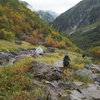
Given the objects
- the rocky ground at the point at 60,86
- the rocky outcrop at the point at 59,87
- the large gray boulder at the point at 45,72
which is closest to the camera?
the rocky outcrop at the point at 59,87

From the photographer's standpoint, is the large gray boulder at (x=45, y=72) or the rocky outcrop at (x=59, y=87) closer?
the rocky outcrop at (x=59, y=87)

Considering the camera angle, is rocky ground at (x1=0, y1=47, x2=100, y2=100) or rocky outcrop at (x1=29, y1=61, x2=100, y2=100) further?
rocky ground at (x1=0, y1=47, x2=100, y2=100)

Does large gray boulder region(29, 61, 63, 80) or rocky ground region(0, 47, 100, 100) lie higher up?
large gray boulder region(29, 61, 63, 80)

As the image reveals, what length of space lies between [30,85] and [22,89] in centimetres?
50

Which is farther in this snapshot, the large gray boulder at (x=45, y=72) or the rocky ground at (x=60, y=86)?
the large gray boulder at (x=45, y=72)

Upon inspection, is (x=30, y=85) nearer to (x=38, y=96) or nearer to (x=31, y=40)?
(x=38, y=96)

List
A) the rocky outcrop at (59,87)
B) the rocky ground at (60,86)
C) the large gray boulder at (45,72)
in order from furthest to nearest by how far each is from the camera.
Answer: the large gray boulder at (45,72), the rocky ground at (60,86), the rocky outcrop at (59,87)

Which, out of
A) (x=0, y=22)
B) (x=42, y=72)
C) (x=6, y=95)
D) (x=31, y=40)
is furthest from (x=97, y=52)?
(x=6, y=95)

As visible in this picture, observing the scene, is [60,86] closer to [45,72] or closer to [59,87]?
[59,87]

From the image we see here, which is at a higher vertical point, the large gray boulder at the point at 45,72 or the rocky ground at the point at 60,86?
the large gray boulder at the point at 45,72

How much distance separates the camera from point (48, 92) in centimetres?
645

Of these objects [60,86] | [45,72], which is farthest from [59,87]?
[45,72]

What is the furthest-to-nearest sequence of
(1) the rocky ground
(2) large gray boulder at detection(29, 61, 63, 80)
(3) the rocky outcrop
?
(2) large gray boulder at detection(29, 61, 63, 80) → (1) the rocky ground → (3) the rocky outcrop

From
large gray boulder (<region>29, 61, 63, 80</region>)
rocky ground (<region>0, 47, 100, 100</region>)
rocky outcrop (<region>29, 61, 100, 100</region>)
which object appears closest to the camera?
rocky outcrop (<region>29, 61, 100, 100</region>)
